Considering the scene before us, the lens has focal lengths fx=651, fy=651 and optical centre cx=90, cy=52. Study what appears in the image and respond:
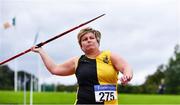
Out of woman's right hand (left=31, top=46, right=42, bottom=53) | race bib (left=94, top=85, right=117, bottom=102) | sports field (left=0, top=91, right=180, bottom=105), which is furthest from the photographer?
sports field (left=0, top=91, right=180, bottom=105)

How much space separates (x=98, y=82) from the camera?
6.60 meters

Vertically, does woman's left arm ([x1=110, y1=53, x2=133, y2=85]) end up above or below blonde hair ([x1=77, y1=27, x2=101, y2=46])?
below

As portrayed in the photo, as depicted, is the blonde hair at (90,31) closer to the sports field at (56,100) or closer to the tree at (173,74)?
the sports field at (56,100)

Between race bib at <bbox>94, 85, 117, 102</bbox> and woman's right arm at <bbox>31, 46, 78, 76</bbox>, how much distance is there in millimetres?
474

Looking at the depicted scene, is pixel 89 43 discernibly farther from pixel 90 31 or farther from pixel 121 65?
pixel 121 65

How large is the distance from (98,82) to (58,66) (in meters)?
0.65

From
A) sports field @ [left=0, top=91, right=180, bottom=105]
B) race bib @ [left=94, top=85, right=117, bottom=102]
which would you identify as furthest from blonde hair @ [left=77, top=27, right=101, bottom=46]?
sports field @ [left=0, top=91, right=180, bottom=105]

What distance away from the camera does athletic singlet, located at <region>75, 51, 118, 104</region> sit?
6.55m

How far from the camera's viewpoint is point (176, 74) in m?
102

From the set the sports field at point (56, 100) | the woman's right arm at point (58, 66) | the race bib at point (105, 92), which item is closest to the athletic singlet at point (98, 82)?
the race bib at point (105, 92)

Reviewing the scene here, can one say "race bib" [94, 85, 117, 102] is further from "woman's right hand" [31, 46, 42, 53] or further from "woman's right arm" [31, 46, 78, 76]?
"woman's right hand" [31, 46, 42, 53]

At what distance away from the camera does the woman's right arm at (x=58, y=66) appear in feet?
22.7

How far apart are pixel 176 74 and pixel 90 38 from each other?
9623 centimetres

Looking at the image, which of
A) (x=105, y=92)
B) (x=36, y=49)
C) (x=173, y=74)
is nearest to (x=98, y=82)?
(x=105, y=92)
